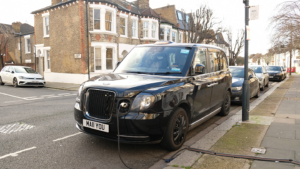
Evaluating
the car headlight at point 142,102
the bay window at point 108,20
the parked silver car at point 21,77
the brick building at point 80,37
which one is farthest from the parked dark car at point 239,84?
the bay window at point 108,20

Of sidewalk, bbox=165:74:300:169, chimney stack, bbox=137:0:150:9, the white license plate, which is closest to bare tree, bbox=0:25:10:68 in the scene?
chimney stack, bbox=137:0:150:9

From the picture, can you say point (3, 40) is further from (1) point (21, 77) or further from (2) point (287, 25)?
(2) point (287, 25)

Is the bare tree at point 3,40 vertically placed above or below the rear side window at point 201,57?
above

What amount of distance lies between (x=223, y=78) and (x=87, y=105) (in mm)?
3868

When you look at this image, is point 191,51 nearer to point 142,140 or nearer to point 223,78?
point 223,78

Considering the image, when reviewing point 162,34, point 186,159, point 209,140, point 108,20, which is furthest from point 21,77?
point 162,34

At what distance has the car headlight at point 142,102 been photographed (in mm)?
3463

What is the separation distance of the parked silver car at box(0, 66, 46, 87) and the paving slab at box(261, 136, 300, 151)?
16.0m

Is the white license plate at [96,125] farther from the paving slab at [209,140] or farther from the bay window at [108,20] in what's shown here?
the bay window at [108,20]

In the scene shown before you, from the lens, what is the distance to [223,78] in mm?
6141

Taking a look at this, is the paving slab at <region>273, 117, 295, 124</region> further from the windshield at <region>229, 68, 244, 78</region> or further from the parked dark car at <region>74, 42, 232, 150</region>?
the windshield at <region>229, 68, 244, 78</region>

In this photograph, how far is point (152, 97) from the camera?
11.5ft

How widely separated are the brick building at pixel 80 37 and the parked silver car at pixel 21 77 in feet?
12.7

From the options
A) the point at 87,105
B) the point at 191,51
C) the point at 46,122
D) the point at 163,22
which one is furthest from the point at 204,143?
the point at 163,22
